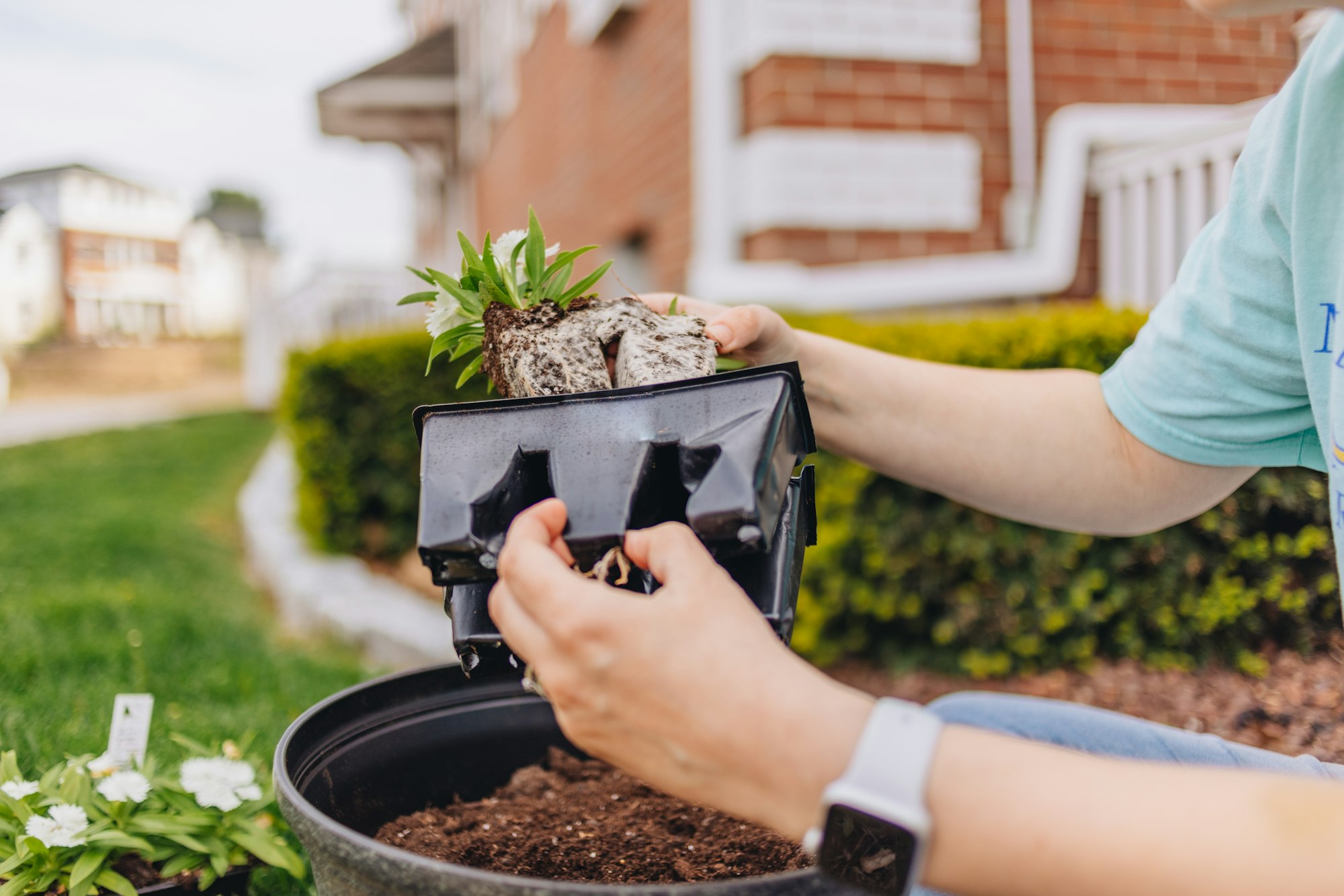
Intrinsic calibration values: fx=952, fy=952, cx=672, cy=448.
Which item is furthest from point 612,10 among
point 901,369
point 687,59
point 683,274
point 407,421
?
point 901,369

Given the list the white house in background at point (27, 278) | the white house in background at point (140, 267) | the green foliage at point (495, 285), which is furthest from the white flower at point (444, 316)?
the white house in background at point (140, 267)

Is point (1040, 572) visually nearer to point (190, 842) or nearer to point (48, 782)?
point (190, 842)

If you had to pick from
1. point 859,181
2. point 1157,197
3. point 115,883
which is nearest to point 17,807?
point 115,883

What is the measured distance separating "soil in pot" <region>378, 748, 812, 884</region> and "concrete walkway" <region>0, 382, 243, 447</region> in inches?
402

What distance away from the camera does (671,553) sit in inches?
30.6

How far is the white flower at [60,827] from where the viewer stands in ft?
4.16

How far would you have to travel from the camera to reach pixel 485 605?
973 mm

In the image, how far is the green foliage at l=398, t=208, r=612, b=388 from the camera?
1.23 m

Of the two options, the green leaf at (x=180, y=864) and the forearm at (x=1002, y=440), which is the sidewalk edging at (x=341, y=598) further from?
the forearm at (x=1002, y=440)

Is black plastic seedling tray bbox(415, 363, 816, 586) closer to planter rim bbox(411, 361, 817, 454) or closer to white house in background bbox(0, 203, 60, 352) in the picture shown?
planter rim bbox(411, 361, 817, 454)

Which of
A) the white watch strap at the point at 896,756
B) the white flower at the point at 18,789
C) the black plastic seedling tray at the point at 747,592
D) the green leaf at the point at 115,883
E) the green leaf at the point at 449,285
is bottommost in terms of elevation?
the green leaf at the point at 115,883

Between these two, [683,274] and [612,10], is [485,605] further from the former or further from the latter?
[612,10]

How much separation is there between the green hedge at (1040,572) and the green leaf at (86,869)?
195 cm

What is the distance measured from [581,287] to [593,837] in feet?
2.35
